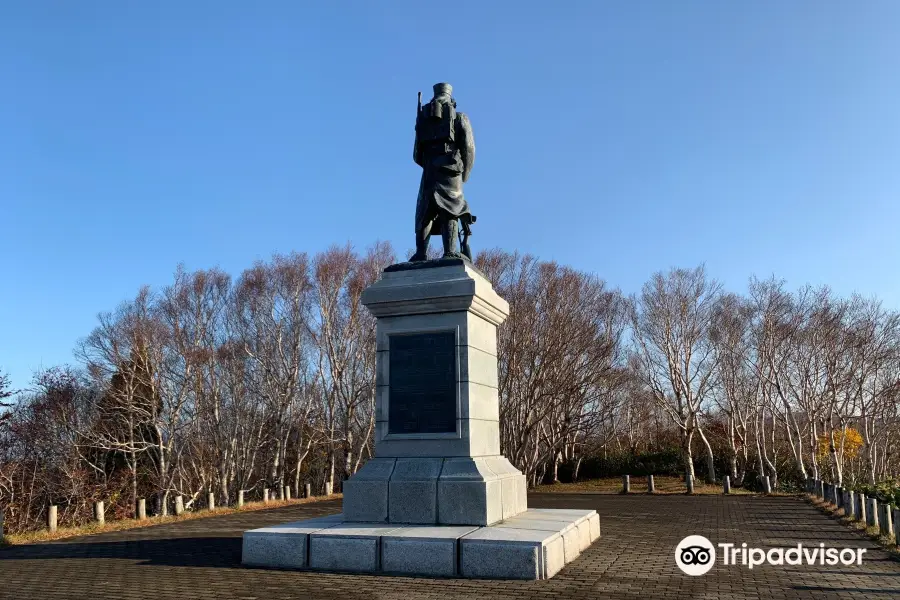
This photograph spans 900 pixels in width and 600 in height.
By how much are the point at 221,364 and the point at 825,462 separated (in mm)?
30813

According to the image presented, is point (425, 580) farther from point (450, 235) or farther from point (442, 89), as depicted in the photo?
point (442, 89)

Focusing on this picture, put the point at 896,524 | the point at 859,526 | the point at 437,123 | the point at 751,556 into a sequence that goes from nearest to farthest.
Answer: the point at 751,556
the point at 896,524
the point at 437,123
the point at 859,526

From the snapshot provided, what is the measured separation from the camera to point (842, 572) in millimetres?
7359

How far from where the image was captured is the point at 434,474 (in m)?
8.60

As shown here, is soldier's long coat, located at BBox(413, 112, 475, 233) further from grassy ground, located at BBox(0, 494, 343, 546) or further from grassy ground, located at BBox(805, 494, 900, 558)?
grassy ground, located at BBox(0, 494, 343, 546)

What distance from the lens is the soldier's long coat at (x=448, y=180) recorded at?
10.4 metres

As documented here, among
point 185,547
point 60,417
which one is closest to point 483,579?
point 185,547

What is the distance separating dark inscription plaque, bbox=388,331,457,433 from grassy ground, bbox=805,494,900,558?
20.9 feet

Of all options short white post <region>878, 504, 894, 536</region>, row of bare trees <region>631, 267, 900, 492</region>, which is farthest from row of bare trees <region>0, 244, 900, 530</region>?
short white post <region>878, 504, 894, 536</region>

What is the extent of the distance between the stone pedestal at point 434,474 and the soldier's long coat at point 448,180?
3.58ft

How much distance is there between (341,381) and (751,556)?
2488 cm

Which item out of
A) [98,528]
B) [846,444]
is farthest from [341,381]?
[846,444]

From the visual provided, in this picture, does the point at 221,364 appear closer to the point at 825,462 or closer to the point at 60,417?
the point at 60,417

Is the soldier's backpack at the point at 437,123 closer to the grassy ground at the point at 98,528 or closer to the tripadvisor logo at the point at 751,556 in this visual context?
the tripadvisor logo at the point at 751,556
